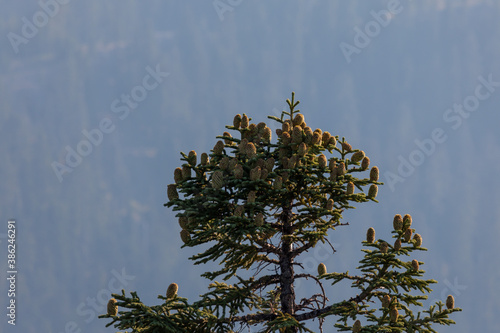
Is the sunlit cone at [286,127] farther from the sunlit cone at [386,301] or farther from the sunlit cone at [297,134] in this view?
the sunlit cone at [386,301]

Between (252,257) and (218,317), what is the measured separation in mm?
1472

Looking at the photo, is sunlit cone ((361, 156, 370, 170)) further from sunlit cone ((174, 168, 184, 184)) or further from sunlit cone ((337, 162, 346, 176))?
sunlit cone ((174, 168, 184, 184))

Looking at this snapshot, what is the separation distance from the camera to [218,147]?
1459 cm

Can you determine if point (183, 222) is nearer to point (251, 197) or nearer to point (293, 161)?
point (251, 197)

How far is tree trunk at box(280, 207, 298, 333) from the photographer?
14.8m

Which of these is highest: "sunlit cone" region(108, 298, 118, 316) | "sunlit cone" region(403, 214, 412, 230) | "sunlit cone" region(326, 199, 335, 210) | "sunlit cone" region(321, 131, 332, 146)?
"sunlit cone" region(321, 131, 332, 146)

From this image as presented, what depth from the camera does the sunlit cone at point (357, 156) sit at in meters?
14.7

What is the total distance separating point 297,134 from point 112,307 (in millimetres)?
4757

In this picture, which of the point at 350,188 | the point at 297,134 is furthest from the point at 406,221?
the point at 297,134

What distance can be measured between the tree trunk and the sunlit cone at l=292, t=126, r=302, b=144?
4.68ft

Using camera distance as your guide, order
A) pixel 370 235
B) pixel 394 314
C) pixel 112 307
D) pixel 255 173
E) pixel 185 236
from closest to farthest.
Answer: pixel 394 314
pixel 112 307
pixel 255 173
pixel 370 235
pixel 185 236

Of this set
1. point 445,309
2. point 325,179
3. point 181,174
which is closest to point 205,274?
point 181,174

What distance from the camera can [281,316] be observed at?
14.2 meters

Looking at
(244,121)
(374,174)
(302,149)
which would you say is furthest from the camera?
(244,121)
